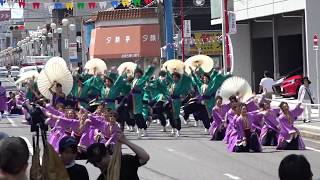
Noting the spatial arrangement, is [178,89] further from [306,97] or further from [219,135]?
[306,97]

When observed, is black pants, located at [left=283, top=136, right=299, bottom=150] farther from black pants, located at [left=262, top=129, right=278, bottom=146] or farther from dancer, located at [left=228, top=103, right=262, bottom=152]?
black pants, located at [left=262, top=129, right=278, bottom=146]

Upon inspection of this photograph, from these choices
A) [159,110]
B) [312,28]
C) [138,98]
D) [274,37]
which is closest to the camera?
[138,98]

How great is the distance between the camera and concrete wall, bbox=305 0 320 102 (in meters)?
31.1

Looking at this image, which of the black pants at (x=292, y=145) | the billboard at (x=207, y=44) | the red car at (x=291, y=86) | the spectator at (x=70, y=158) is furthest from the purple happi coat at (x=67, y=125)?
the billboard at (x=207, y=44)

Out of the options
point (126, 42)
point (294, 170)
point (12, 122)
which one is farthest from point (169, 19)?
point (294, 170)

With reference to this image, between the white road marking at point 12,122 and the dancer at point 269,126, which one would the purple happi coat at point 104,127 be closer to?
the dancer at point 269,126

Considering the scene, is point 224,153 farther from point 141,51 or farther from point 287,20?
point 141,51

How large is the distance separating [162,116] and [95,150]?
17.4 m

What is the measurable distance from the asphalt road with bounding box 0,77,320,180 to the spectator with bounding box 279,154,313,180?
843cm

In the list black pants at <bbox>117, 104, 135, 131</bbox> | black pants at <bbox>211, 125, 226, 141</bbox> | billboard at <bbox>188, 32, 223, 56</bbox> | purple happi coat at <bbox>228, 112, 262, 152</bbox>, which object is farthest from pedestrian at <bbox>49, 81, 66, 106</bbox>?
billboard at <bbox>188, 32, 223, 56</bbox>

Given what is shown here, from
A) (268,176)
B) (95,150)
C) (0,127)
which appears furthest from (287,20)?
(95,150)

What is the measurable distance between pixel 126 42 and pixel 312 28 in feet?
96.8

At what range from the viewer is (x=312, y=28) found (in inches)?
1228

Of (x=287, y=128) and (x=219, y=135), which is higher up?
(x=287, y=128)
